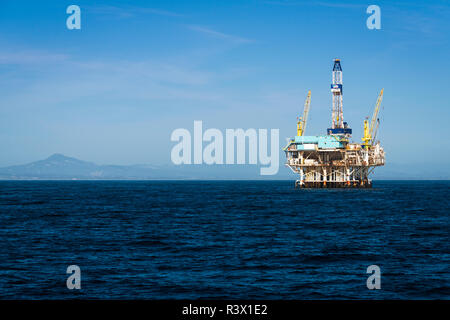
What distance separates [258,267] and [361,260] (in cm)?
884

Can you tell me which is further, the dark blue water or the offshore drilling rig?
the offshore drilling rig

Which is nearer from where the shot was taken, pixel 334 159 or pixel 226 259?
pixel 226 259

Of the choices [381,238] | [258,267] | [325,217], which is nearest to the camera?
[258,267]

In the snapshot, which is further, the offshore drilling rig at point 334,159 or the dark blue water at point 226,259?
the offshore drilling rig at point 334,159

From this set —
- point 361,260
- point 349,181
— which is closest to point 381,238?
point 361,260
